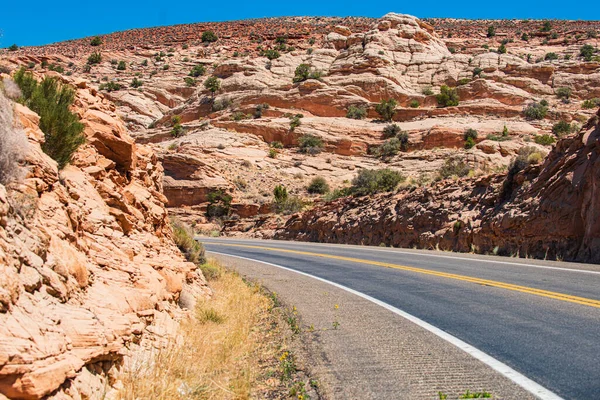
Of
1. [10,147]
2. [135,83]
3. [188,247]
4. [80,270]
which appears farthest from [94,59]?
[80,270]

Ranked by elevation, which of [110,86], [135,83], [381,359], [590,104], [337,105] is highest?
[135,83]

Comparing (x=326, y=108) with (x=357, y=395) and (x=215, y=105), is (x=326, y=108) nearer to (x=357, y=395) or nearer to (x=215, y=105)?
(x=215, y=105)

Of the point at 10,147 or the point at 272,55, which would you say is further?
the point at 272,55

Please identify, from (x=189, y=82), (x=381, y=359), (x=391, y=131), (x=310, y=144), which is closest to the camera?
(x=381, y=359)

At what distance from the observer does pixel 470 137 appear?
41.2 meters

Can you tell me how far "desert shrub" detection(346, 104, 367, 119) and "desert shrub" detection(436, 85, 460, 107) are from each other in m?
8.00

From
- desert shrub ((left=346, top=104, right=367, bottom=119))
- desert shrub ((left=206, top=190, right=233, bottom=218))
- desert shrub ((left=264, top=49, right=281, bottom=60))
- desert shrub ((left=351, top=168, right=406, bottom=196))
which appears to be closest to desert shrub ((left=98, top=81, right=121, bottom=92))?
desert shrub ((left=264, top=49, right=281, bottom=60))

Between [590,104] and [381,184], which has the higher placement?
[590,104]

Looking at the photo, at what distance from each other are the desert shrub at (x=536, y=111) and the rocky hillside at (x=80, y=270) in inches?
1764

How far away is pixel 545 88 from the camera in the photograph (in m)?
53.1

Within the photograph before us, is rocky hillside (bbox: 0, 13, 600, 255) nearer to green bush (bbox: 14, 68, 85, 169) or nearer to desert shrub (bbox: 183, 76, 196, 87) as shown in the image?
desert shrub (bbox: 183, 76, 196, 87)

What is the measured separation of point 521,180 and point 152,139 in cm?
4178

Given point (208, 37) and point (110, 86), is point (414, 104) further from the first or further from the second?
point (208, 37)

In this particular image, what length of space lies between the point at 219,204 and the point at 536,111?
30581 mm
